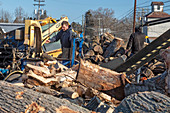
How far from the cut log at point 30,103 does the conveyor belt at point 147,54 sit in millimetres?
3493

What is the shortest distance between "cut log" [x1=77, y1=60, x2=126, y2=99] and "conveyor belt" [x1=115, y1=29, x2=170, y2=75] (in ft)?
4.76

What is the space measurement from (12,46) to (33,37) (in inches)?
28.5

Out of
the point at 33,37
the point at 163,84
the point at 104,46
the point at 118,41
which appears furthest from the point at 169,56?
the point at 104,46

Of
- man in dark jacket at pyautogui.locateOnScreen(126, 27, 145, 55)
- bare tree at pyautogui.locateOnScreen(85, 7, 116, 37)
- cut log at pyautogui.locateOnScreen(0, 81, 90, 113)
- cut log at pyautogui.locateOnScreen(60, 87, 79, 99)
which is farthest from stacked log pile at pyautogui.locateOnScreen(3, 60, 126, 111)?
bare tree at pyautogui.locateOnScreen(85, 7, 116, 37)

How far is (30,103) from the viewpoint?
296 cm

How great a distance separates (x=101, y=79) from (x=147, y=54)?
198 centimetres

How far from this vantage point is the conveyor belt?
6.20 metres

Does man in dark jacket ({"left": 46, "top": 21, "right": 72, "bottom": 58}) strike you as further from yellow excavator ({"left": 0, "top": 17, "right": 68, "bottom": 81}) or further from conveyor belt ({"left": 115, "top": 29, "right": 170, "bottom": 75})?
conveyor belt ({"left": 115, "top": 29, "right": 170, "bottom": 75})

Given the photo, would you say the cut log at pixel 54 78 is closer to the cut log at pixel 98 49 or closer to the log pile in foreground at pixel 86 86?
the log pile in foreground at pixel 86 86

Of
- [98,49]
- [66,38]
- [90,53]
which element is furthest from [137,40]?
[98,49]

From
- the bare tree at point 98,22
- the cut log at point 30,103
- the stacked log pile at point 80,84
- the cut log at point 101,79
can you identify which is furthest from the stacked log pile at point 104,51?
the bare tree at point 98,22

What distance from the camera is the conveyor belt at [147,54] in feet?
20.3

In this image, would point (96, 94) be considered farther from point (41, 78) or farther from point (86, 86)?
point (41, 78)

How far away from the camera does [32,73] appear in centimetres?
517
